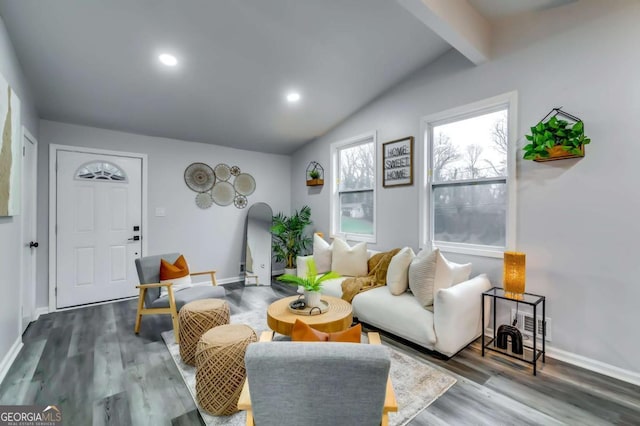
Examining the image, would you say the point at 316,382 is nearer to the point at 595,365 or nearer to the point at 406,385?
the point at 406,385

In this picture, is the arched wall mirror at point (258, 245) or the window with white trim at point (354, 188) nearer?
the window with white trim at point (354, 188)

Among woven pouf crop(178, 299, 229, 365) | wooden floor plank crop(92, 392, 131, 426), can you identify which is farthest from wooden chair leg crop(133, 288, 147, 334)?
wooden floor plank crop(92, 392, 131, 426)

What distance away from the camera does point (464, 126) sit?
312 centimetres

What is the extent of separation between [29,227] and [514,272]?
4.80 meters

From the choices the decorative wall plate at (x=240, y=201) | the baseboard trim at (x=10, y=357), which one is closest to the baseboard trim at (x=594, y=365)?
the baseboard trim at (x=10, y=357)

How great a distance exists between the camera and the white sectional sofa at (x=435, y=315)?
2.34m

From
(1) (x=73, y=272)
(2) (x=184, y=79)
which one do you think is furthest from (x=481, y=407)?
(1) (x=73, y=272)

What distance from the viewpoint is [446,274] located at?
8.54ft

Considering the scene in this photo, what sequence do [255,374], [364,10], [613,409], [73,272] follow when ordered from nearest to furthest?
[255,374] → [613,409] → [364,10] → [73,272]

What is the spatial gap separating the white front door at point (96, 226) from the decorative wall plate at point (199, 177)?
2.13 feet

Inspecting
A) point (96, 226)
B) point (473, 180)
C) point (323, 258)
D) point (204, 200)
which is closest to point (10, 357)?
point (96, 226)

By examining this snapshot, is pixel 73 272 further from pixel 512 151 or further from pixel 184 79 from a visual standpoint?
pixel 512 151

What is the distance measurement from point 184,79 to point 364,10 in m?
1.96

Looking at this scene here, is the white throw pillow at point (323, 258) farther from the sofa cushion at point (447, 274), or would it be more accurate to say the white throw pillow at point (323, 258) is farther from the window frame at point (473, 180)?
the sofa cushion at point (447, 274)
